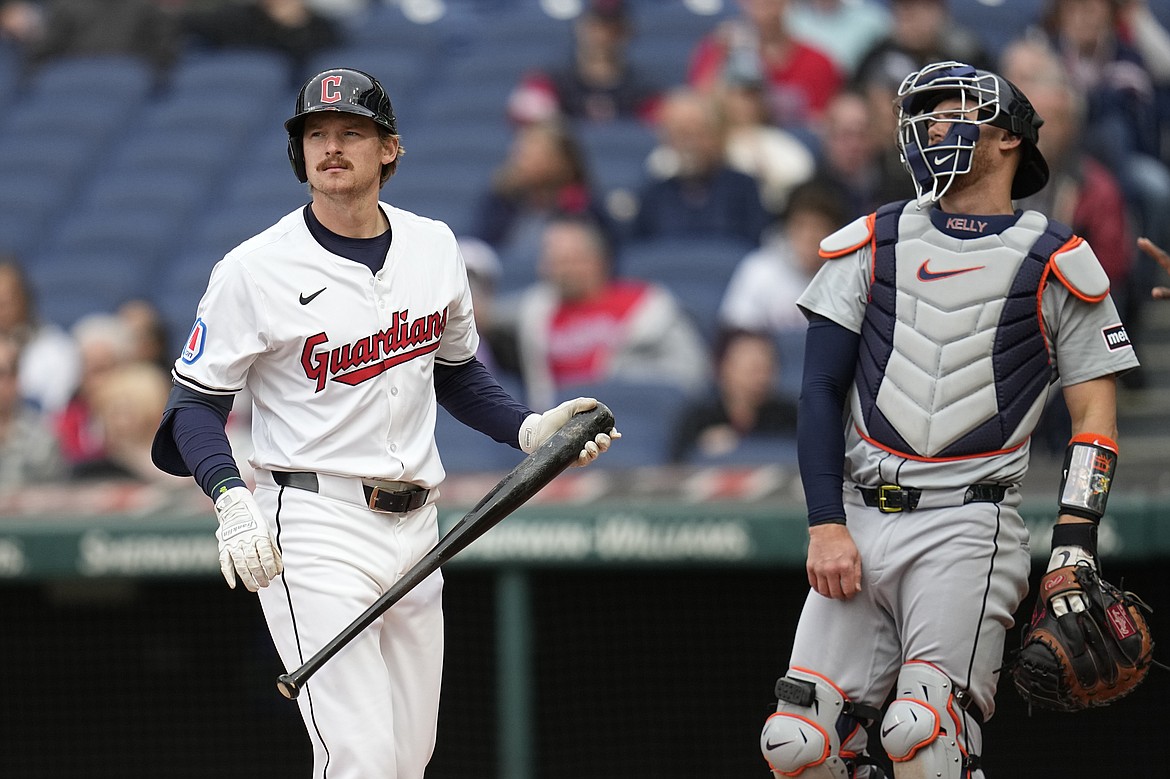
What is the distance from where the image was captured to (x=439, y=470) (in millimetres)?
3209

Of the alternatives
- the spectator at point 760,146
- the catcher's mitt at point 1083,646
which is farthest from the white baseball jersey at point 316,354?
the spectator at point 760,146

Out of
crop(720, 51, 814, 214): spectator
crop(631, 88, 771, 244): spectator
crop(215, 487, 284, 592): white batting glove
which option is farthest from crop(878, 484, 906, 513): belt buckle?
crop(720, 51, 814, 214): spectator

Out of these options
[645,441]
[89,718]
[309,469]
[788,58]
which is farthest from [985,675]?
[788,58]

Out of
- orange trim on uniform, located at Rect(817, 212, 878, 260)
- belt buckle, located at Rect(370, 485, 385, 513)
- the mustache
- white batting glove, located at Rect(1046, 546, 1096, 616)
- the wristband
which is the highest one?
the mustache

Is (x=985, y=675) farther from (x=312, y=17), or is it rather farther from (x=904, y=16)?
(x=312, y=17)

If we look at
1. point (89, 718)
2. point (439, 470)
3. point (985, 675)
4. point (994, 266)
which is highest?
point (994, 266)

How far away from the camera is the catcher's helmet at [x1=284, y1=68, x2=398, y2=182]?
9.86ft

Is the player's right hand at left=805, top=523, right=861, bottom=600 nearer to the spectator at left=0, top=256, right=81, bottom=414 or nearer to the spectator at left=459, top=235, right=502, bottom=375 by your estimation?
the spectator at left=459, top=235, right=502, bottom=375

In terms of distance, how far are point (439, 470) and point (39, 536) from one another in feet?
7.85

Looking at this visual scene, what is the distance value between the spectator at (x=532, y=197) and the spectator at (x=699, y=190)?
0.83 feet

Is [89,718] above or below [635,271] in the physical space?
below

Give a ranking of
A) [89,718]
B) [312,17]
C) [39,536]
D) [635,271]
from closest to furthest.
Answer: [39,536] < [89,718] < [635,271] < [312,17]

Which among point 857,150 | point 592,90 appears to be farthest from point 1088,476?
point 592,90

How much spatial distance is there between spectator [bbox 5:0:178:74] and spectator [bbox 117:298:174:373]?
10.0 feet
